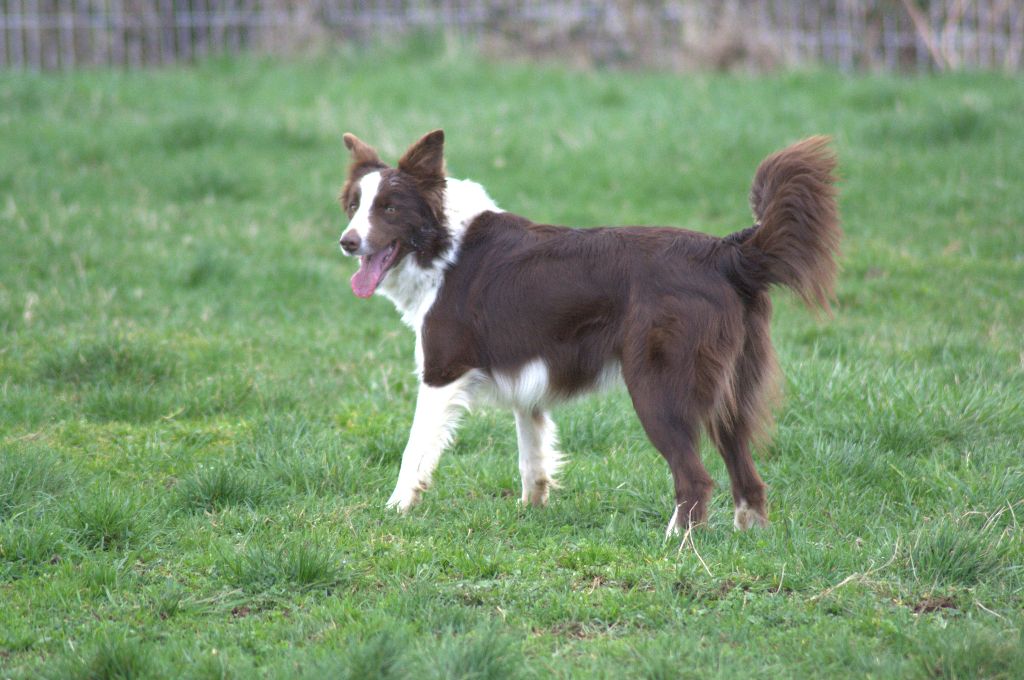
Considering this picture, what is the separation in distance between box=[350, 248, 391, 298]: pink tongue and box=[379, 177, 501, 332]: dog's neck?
0.25 feet

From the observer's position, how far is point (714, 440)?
180 inches

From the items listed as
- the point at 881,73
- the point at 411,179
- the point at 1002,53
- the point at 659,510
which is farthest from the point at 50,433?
the point at 1002,53

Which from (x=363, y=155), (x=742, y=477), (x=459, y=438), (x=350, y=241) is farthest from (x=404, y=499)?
(x=363, y=155)

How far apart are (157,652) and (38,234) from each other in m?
5.90

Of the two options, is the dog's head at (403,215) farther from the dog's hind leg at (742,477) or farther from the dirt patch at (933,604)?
the dirt patch at (933,604)

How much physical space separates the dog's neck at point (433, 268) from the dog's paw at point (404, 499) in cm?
70

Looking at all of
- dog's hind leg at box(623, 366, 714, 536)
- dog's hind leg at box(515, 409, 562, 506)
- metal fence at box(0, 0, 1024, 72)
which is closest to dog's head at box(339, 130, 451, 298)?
dog's hind leg at box(515, 409, 562, 506)

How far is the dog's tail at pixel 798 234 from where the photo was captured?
14.1 ft

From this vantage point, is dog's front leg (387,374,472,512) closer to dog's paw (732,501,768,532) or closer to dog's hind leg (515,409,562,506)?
dog's hind leg (515,409,562,506)

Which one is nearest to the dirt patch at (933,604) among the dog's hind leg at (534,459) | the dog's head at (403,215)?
the dog's hind leg at (534,459)

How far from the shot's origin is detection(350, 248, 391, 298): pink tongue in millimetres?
4978

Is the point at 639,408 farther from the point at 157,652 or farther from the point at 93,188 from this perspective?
the point at 93,188

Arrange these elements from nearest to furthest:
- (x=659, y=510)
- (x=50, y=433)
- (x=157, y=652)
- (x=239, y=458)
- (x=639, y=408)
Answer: (x=157, y=652)
(x=639, y=408)
(x=659, y=510)
(x=239, y=458)
(x=50, y=433)

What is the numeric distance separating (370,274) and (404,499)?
99 cm
